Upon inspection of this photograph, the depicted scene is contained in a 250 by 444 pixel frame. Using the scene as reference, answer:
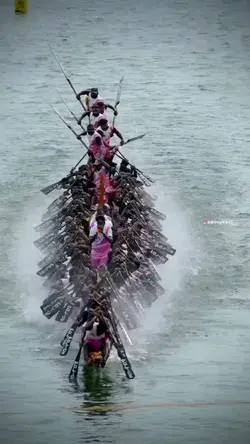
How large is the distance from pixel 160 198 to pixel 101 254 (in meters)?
14.8

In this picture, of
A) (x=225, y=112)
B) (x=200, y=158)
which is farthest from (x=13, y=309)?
(x=225, y=112)

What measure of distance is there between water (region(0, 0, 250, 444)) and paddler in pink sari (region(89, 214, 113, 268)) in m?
2.46

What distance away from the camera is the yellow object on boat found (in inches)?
4011

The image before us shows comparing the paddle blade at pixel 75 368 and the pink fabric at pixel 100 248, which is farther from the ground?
the pink fabric at pixel 100 248

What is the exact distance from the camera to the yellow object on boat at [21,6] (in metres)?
102

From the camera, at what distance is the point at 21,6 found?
336ft

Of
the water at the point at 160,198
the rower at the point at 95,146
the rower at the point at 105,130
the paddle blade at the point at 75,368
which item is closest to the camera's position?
the water at the point at 160,198

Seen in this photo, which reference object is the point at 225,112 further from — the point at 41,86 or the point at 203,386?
the point at 203,386
